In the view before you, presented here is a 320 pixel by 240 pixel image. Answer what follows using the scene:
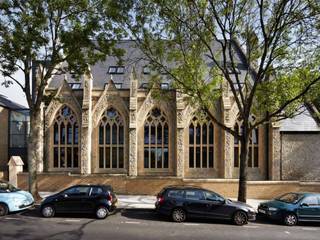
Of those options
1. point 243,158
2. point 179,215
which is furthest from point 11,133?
point 243,158

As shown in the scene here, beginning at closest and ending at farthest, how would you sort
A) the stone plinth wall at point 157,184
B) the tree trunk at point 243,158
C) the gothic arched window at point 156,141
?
1. the tree trunk at point 243,158
2. the stone plinth wall at point 157,184
3. the gothic arched window at point 156,141

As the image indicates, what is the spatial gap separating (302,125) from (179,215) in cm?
1642

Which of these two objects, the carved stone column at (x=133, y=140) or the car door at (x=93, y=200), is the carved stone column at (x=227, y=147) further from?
the car door at (x=93, y=200)

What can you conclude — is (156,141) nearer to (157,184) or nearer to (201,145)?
(201,145)

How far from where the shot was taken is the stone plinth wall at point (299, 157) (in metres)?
26.7

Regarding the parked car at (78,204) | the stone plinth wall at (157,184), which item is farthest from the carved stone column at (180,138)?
the parked car at (78,204)

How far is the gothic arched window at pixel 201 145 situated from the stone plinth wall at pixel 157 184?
4980 mm

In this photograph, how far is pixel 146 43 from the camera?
17.0m

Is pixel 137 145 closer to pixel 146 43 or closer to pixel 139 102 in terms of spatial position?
pixel 139 102

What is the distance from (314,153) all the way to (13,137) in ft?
79.1

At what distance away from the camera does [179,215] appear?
14617 mm

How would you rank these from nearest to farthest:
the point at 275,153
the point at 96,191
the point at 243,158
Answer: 1. the point at 96,191
2. the point at 243,158
3. the point at 275,153

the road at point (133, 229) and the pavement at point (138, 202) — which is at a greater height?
the road at point (133, 229)

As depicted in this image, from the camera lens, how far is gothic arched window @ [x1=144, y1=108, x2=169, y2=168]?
91.5 ft
